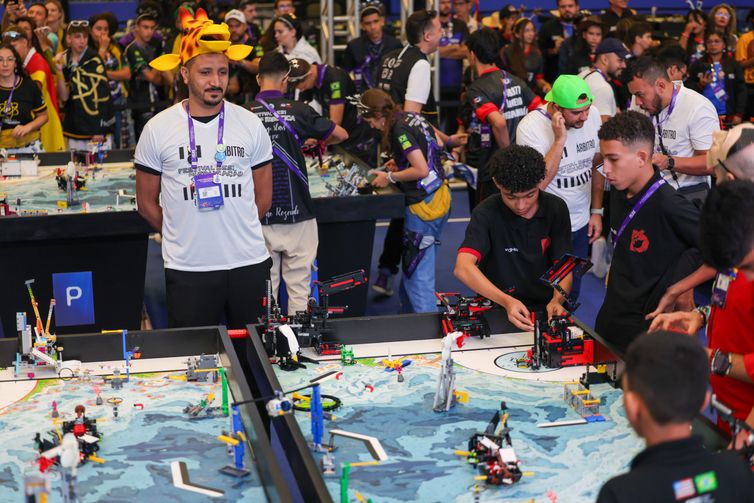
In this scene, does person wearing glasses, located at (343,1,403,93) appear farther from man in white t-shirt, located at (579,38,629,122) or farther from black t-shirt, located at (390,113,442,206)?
black t-shirt, located at (390,113,442,206)

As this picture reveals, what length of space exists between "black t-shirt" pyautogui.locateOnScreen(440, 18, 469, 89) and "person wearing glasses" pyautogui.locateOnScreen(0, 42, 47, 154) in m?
4.10

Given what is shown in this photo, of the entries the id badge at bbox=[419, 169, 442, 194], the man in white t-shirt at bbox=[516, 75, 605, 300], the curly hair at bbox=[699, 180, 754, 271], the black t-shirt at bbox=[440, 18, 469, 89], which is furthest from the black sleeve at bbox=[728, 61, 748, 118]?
the curly hair at bbox=[699, 180, 754, 271]

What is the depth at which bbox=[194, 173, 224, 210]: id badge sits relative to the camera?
146 inches

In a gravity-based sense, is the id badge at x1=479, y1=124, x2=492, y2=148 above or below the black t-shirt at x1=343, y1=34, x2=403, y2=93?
below

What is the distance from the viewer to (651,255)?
340 cm

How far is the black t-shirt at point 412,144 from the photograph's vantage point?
5.20m

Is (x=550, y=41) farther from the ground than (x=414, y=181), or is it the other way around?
(x=550, y=41)

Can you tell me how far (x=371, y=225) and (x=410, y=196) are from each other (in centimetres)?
26

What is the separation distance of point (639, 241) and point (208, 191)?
154cm

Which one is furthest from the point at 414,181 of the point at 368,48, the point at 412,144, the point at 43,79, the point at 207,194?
the point at 43,79

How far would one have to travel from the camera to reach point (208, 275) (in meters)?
3.81

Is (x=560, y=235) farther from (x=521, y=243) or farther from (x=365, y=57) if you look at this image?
(x=365, y=57)

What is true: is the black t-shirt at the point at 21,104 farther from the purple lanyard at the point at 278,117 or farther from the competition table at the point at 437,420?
the competition table at the point at 437,420

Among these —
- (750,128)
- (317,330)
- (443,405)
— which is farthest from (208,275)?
(750,128)
